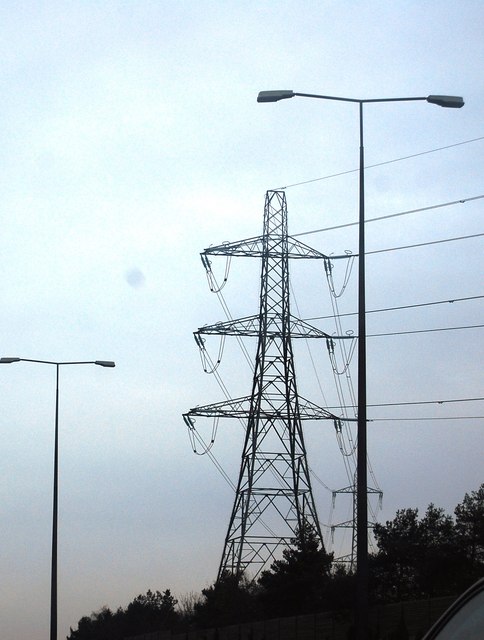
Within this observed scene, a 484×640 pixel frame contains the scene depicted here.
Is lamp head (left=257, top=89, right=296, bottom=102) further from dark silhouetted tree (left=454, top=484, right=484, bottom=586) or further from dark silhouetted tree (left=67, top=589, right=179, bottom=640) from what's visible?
dark silhouetted tree (left=67, top=589, right=179, bottom=640)

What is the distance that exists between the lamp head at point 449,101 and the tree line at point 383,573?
37.3 meters

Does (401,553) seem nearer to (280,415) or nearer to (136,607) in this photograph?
(280,415)

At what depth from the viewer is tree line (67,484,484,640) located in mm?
69281

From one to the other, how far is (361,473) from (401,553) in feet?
179

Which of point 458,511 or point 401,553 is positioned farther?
point 458,511

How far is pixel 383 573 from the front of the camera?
241 feet

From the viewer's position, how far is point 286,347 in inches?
2140

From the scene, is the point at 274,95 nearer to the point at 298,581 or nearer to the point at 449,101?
the point at 449,101

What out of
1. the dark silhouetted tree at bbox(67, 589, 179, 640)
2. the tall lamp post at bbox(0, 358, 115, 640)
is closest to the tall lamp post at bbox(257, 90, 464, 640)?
the tall lamp post at bbox(0, 358, 115, 640)

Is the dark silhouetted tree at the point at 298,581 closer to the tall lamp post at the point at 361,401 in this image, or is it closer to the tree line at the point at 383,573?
the tree line at the point at 383,573

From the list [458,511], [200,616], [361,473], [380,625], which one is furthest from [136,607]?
[361,473]

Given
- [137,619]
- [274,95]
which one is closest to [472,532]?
[274,95]

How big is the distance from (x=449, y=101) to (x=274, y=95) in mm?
4108

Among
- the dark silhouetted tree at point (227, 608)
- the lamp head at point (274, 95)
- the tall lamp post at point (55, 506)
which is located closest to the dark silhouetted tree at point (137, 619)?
the dark silhouetted tree at point (227, 608)
